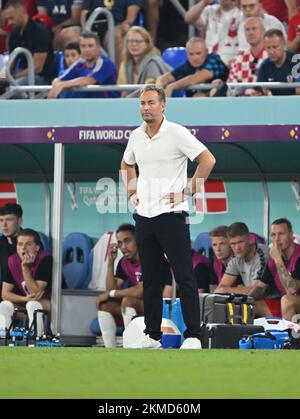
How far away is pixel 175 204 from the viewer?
969cm

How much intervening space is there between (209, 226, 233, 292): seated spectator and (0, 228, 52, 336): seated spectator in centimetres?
177

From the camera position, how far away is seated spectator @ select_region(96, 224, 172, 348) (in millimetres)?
14133

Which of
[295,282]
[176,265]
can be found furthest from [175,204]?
[295,282]

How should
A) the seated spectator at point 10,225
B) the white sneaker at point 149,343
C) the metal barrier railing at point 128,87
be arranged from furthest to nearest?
the seated spectator at point 10,225, the metal barrier railing at point 128,87, the white sneaker at point 149,343

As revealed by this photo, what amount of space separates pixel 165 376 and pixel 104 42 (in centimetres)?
1028

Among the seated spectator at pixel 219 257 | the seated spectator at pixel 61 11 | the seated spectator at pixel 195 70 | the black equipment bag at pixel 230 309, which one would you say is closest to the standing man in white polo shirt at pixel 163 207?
the black equipment bag at pixel 230 309

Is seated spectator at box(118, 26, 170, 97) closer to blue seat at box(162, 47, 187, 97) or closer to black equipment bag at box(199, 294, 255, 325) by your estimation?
blue seat at box(162, 47, 187, 97)

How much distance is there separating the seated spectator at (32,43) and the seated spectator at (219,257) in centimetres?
337

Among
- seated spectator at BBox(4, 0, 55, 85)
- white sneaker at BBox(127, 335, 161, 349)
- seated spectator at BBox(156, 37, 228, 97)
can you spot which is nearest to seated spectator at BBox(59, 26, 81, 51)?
seated spectator at BBox(4, 0, 55, 85)

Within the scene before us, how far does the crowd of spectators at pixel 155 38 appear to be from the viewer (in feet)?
48.3

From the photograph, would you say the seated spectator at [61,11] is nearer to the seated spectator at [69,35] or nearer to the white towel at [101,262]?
the seated spectator at [69,35]

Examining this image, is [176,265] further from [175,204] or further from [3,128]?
[3,128]

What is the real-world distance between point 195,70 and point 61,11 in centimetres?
343

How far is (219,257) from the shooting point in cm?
1434
